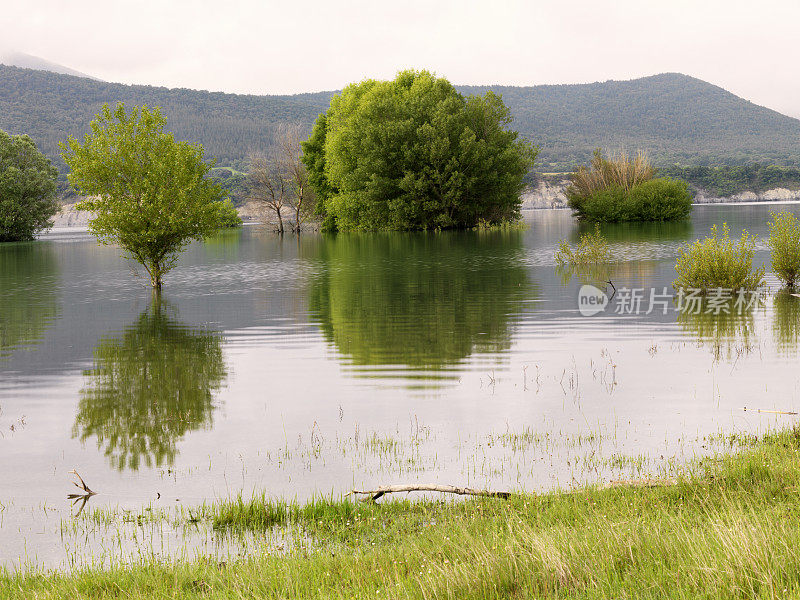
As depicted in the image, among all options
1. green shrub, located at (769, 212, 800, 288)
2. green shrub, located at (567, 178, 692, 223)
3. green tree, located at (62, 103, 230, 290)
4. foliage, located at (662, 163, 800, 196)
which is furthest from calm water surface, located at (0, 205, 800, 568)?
foliage, located at (662, 163, 800, 196)

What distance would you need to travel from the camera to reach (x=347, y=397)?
11.7 m

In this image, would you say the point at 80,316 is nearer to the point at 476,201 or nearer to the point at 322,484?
the point at 322,484

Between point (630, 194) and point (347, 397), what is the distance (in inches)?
2817

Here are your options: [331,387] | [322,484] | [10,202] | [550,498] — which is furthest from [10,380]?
[10,202]

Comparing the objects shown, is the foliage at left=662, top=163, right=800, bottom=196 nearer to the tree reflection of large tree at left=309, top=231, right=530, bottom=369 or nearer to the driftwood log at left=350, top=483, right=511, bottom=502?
the tree reflection of large tree at left=309, top=231, right=530, bottom=369

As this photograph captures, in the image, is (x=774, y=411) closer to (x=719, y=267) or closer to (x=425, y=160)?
(x=719, y=267)

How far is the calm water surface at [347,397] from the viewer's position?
315 inches

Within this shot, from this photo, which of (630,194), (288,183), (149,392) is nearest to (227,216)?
(149,392)

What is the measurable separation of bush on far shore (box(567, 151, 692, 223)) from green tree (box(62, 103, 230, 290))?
57885 mm

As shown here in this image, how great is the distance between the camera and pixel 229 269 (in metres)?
40.9

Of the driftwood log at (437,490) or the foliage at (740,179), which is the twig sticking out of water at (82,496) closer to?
the driftwood log at (437,490)

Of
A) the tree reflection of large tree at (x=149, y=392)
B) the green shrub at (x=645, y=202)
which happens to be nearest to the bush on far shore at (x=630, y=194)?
the green shrub at (x=645, y=202)

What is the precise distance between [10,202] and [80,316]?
A: 223 feet

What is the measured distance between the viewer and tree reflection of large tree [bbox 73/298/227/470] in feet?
31.6
